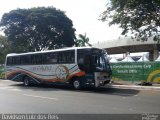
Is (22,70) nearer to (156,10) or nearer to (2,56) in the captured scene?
(156,10)

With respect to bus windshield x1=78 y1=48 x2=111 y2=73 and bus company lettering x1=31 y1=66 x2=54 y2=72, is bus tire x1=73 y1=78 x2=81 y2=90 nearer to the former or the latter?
bus windshield x1=78 y1=48 x2=111 y2=73

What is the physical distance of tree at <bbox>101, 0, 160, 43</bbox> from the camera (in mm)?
18750

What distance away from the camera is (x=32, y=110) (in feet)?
34.8

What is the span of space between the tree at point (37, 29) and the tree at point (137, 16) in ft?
77.1

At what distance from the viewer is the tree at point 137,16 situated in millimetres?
18750

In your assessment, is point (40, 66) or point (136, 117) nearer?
point (136, 117)

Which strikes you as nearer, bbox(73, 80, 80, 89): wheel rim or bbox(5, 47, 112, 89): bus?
bbox(5, 47, 112, 89): bus

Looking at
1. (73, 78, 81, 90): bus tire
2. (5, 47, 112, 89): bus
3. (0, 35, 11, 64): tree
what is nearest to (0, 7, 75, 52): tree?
(0, 35, 11, 64): tree

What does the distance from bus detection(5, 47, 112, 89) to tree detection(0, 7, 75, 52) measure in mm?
18041

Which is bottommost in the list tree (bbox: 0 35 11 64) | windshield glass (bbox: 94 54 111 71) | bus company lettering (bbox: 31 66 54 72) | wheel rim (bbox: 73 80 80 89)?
wheel rim (bbox: 73 80 80 89)

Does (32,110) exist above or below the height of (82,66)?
below

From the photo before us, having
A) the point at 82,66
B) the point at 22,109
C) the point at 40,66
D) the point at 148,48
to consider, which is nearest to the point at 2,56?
the point at 148,48

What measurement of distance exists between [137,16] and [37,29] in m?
26.1

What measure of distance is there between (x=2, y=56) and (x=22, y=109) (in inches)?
1841
